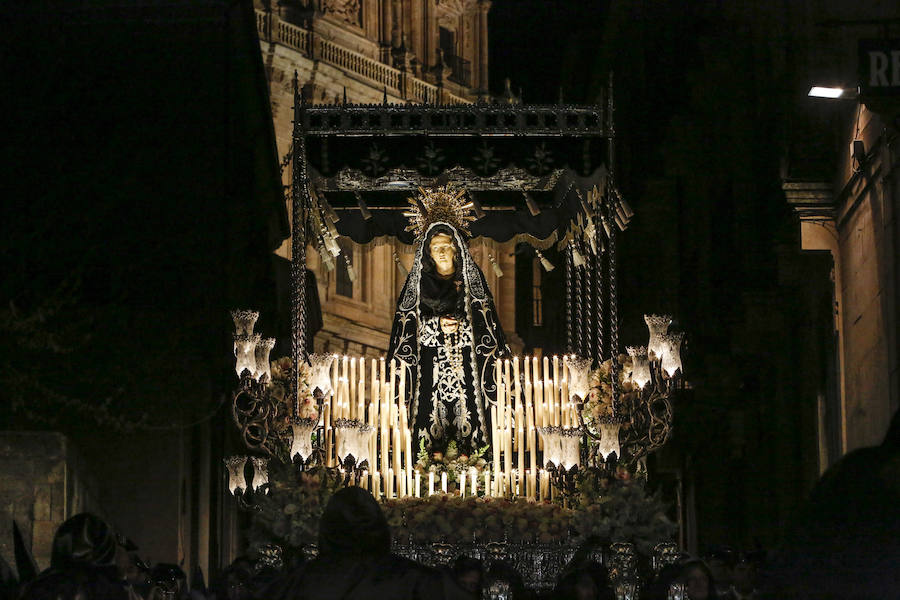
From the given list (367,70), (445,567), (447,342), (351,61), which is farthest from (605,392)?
(367,70)

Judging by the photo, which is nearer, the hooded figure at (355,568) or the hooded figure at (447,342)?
the hooded figure at (355,568)

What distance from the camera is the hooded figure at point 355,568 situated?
579 cm

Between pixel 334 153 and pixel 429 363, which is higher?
pixel 334 153

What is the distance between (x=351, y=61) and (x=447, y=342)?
35.8 metres

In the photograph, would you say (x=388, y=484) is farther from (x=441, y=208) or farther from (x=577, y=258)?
(x=577, y=258)

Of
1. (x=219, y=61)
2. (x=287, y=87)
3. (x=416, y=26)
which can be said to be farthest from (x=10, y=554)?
(x=416, y=26)

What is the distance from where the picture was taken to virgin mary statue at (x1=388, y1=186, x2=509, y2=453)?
52.6 ft

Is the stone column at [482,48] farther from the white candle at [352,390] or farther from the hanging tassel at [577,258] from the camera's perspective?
the white candle at [352,390]

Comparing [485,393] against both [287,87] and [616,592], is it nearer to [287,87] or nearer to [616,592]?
[616,592]

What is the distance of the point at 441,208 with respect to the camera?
17.0m

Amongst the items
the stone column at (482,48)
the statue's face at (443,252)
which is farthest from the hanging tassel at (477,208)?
the stone column at (482,48)

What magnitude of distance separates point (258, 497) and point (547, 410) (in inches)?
105

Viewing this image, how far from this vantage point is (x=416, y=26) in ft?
180

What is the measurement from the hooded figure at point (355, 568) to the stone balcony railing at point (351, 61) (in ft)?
141
